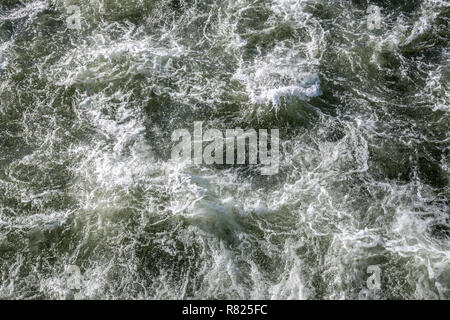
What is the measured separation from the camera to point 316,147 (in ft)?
24.3

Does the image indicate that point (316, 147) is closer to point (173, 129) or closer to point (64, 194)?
point (173, 129)

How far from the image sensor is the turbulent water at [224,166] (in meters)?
6.12

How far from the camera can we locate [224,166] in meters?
7.32

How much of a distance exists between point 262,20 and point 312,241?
226 inches

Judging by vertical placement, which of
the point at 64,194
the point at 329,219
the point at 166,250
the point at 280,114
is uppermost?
the point at 280,114

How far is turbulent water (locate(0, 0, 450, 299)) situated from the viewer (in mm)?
6121

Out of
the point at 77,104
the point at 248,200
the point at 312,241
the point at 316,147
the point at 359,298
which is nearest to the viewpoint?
the point at 359,298

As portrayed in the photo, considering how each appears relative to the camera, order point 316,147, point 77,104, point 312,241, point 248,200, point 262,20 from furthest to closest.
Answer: point 262,20 → point 77,104 → point 316,147 → point 248,200 → point 312,241

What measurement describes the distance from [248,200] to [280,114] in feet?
6.72

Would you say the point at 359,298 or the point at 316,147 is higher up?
the point at 316,147

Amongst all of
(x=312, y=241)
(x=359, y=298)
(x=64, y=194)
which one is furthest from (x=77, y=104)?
(x=359, y=298)

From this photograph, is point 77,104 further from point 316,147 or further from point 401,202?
point 401,202

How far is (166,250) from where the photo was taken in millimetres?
6406
